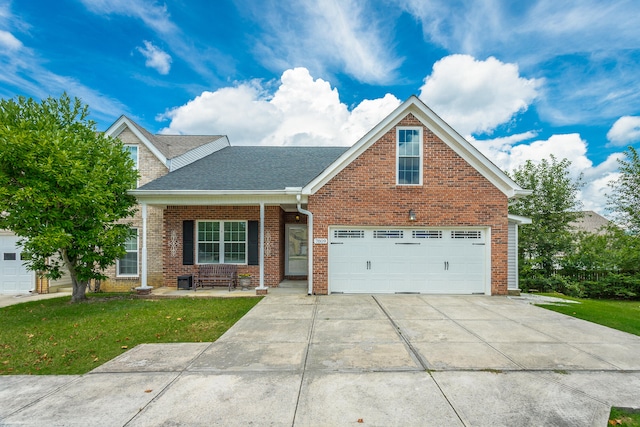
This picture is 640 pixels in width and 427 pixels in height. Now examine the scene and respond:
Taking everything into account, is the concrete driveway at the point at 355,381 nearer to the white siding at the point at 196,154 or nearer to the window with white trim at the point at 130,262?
the window with white trim at the point at 130,262

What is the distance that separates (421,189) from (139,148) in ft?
38.3

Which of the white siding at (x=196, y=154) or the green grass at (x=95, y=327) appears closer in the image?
the green grass at (x=95, y=327)

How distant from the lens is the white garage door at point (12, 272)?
1189 centimetres

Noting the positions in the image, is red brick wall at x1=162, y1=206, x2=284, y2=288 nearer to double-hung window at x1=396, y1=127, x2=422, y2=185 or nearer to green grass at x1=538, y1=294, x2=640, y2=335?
double-hung window at x1=396, y1=127, x2=422, y2=185

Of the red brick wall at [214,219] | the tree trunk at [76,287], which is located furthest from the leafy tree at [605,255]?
the tree trunk at [76,287]

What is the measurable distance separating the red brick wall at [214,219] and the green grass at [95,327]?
6.27 feet

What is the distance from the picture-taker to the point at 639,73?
12258 mm

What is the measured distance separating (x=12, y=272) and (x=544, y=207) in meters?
23.9

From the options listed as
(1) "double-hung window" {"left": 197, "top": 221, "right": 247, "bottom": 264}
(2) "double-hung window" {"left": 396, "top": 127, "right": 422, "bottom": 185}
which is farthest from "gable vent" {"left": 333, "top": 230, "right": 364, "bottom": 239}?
(1) "double-hung window" {"left": 197, "top": 221, "right": 247, "bottom": 264}

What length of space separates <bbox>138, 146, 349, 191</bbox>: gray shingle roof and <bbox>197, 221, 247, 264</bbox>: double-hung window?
1778 mm

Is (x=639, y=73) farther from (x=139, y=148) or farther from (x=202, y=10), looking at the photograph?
(x=139, y=148)

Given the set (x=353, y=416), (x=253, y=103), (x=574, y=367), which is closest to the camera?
(x=353, y=416)

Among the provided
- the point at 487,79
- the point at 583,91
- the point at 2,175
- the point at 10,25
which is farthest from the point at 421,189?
the point at 10,25

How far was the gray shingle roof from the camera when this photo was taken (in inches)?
416
